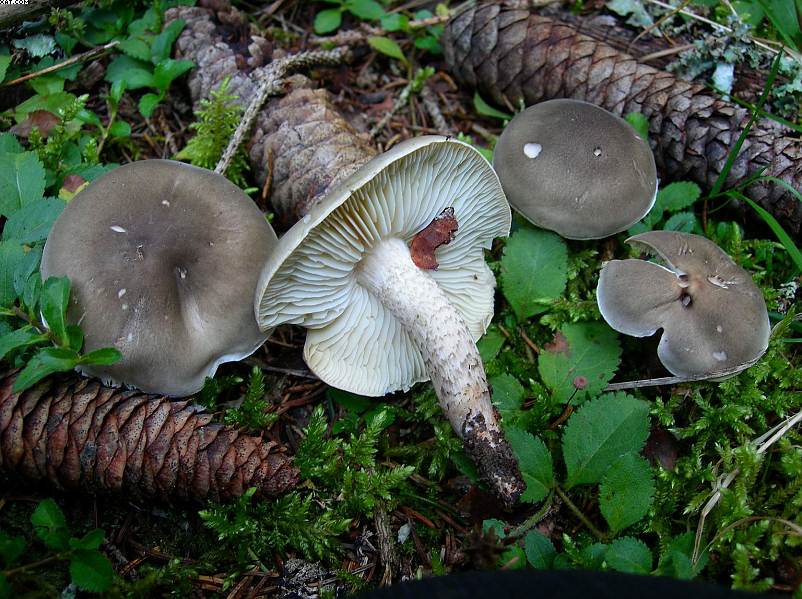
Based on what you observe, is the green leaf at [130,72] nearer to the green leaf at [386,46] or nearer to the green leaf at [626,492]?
the green leaf at [386,46]

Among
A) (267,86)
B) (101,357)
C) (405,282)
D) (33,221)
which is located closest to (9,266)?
(33,221)

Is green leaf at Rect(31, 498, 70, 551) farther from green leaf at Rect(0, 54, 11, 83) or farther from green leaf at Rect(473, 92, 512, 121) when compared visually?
green leaf at Rect(473, 92, 512, 121)

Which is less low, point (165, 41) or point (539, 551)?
point (165, 41)

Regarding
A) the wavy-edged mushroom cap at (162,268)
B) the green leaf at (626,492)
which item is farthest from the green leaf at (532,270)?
the wavy-edged mushroom cap at (162,268)

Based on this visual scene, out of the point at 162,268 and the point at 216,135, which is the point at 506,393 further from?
the point at 216,135

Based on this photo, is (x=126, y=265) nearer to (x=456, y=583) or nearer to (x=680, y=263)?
(x=456, y=583)

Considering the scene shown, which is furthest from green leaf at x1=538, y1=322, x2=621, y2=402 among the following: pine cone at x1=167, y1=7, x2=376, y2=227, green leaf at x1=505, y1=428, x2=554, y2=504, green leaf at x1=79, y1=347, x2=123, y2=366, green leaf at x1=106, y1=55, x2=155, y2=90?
green leaf at x1=106, y1=55, x2=155, y2=90
